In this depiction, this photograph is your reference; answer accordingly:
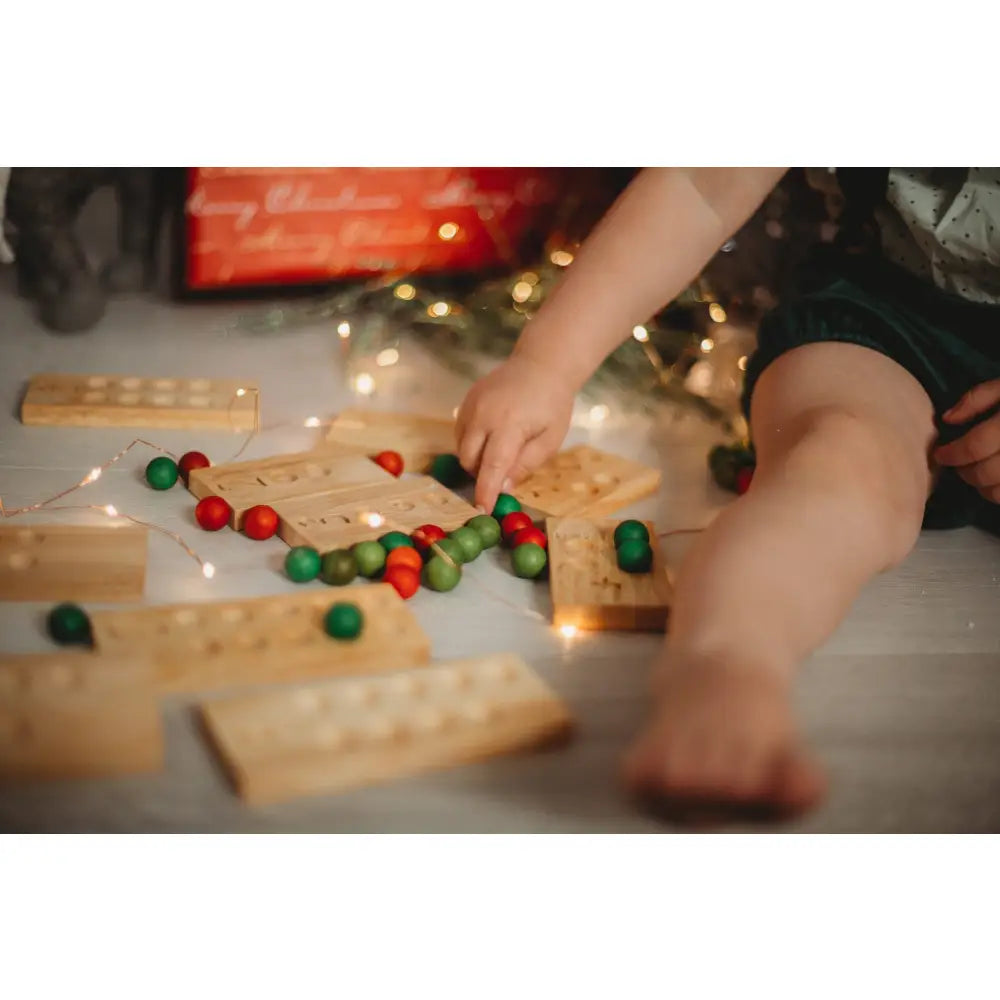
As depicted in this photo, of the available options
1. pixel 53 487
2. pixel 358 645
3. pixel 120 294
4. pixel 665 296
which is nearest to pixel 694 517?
pixel 665 296

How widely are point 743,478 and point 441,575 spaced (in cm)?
27

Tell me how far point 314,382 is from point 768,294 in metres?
0.44

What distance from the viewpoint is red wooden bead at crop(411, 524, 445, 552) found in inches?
28.8

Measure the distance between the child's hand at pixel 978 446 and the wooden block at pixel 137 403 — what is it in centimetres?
52

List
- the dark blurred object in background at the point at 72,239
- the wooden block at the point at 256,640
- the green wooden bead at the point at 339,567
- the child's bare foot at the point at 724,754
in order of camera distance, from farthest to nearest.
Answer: the dark blurred object in background at the point at 72,239 → the green wooden bead at the point at 339,567 → the wooden block at the point at 256,640 → the child's bare foot at the point at 724,754

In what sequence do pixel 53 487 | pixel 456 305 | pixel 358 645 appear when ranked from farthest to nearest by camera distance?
pixel 456 305
pixel 53 487
pixel 358 645

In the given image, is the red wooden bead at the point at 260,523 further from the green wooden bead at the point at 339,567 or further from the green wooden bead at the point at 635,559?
the green wooden bead at the point at 635,559

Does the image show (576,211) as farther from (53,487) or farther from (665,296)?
(53,487)

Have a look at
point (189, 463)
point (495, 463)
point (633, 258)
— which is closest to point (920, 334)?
point (633, 258)

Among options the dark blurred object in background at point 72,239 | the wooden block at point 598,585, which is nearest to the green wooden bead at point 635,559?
the wooden block at point 598,585

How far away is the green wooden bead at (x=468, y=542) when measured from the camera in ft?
2.41

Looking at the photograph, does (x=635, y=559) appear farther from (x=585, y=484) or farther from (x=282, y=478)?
(x=282, y=478)
